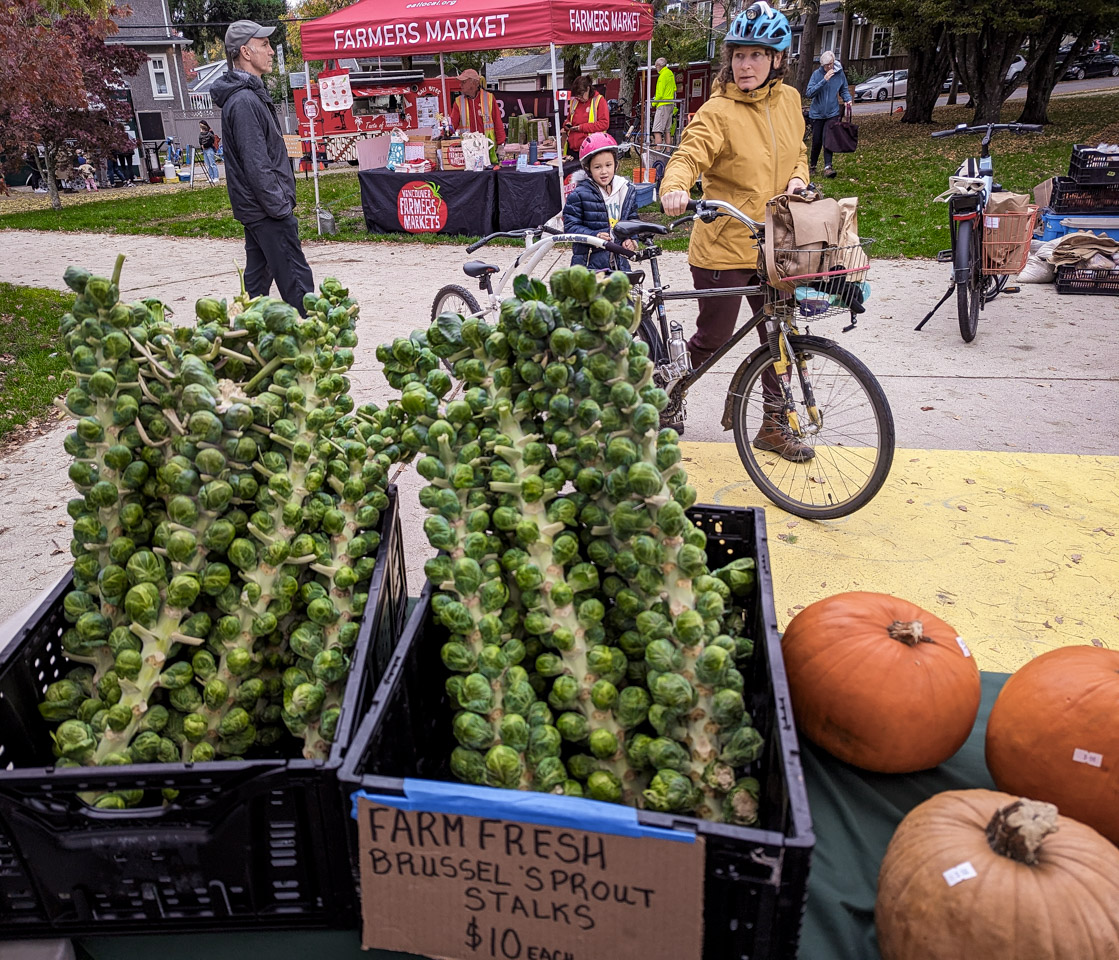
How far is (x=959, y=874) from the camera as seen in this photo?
4.01 ft

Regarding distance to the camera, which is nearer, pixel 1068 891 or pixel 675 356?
pixel 1068 891

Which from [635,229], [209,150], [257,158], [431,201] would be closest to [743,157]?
[635,229]

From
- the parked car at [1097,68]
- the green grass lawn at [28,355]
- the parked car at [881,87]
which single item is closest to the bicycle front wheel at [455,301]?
the green grass lawn at [28,355]

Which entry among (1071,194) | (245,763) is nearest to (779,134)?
(245,763)

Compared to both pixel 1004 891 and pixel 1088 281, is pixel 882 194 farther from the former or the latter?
pixel 1004 891

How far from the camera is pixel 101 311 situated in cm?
153

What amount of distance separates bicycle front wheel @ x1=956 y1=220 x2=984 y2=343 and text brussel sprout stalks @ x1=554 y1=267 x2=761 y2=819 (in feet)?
19.6

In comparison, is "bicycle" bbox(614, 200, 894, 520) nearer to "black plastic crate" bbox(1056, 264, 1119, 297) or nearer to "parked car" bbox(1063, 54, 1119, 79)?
"black plastic crate" bbox(1056, 264, 1119, 297)

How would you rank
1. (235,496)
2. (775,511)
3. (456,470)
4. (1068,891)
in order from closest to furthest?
(1068,891), (456,470), (235,496), (775,511)

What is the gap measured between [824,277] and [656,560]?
2558 millimetres

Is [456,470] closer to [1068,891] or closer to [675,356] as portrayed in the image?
[1068,891]

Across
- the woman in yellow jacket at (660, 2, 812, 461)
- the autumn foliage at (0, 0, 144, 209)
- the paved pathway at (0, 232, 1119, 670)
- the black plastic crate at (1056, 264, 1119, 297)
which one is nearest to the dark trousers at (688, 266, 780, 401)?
the woman in yellow jacket at (660, 2, 812, 461)

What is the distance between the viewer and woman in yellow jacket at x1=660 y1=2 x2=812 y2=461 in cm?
392

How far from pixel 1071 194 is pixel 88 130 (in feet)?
88.1
